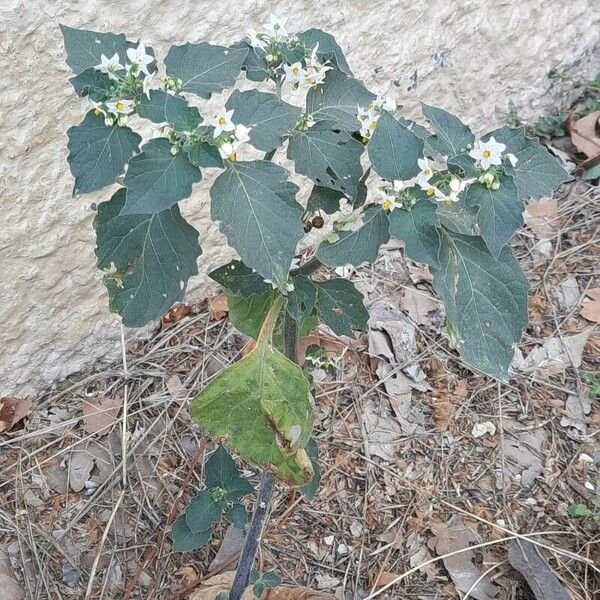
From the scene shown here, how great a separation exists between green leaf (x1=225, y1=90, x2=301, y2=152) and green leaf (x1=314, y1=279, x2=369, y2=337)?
32 cm

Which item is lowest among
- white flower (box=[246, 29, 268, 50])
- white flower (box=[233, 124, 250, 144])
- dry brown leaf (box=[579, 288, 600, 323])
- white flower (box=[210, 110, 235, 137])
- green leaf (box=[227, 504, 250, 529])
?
dry brown leaf (box=[579, 288, 600, 323])

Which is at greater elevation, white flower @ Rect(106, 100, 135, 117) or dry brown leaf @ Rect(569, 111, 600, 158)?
white flower @ Rect(106, 100, 135, 117)

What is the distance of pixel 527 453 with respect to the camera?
1.95 m

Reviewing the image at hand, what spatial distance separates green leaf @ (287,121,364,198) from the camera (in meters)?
1.04

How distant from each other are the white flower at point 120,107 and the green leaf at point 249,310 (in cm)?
40

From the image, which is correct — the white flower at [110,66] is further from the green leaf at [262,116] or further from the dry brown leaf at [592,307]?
the dry brown leaf at [592,307]

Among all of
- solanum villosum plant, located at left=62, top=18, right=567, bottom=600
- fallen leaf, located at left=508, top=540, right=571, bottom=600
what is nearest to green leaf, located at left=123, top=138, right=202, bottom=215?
solanum villosum plant, located at left=62, top=18, right=567, bottom=600

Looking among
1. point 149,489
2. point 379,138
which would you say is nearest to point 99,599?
point 149,489

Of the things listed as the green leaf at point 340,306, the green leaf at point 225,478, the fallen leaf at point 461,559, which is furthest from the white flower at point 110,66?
the fallen leaf at point 461,559

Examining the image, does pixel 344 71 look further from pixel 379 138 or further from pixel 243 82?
pixel 243 82

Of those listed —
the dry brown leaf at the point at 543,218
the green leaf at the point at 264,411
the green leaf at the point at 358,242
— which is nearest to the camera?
the green leaf at the point at 358,242

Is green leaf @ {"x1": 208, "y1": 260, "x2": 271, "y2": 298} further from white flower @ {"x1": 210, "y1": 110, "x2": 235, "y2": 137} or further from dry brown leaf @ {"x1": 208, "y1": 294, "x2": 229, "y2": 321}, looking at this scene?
dry brown leaf @ {"x1": 208, "y1": 294, "x2": 229, "y2": 321}

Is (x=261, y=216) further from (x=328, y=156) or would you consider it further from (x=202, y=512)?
(x=202, y=512)

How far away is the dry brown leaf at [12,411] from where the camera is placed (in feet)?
6.22
